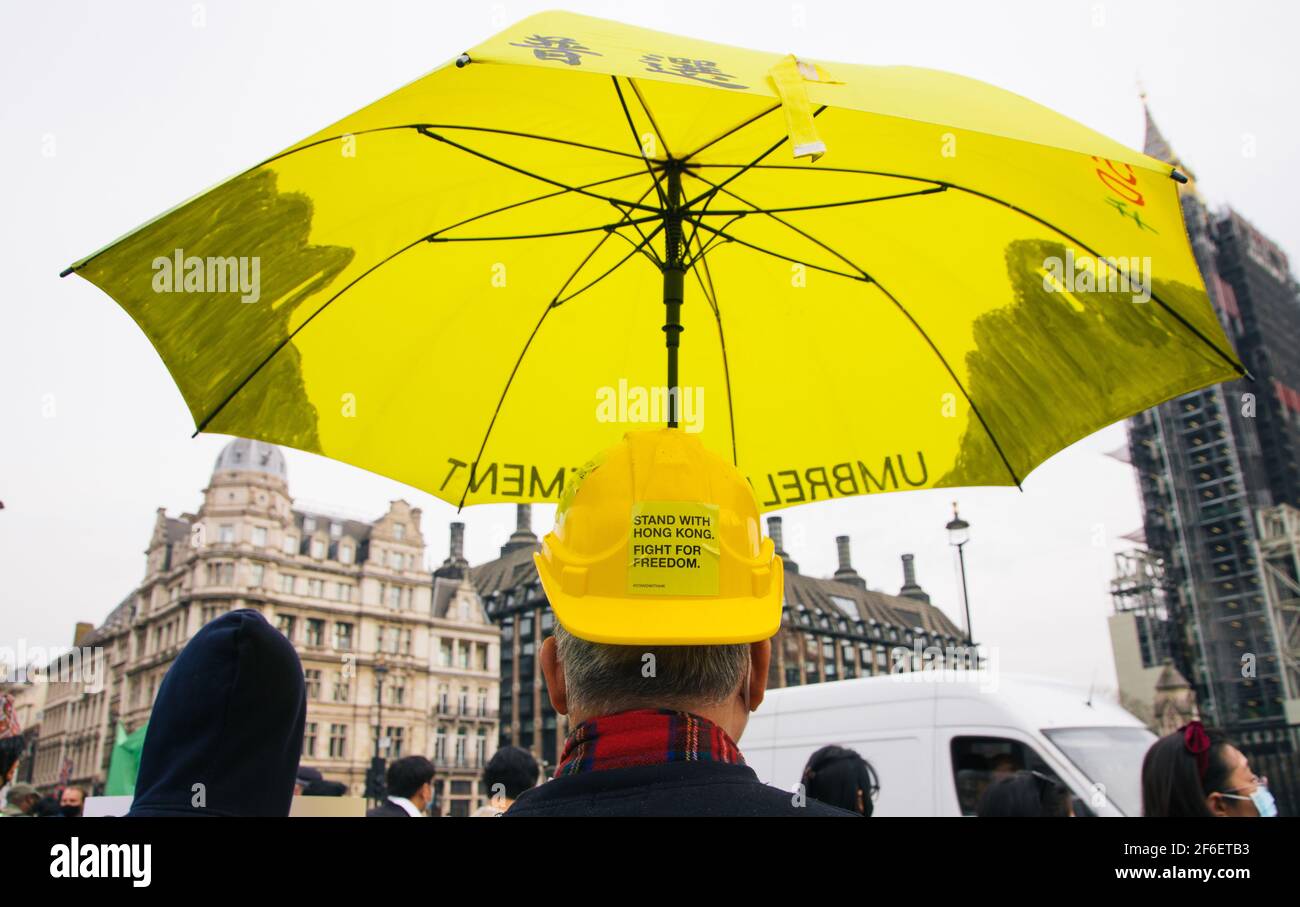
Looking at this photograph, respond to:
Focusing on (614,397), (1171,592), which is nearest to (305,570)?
(1171,592)

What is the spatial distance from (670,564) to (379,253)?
1.90 metres

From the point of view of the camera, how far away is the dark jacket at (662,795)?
47.0 inches

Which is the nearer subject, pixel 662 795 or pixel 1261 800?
pixel 662 795

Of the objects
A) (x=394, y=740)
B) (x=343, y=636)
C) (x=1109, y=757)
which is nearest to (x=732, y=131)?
(x=1109, y=757)

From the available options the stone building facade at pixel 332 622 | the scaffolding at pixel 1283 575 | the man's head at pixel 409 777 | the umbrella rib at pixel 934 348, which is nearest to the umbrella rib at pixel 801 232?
the umbrella rib at pixel 934 348

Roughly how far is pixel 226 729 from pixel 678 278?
192 centimetres

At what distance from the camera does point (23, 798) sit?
7.01m

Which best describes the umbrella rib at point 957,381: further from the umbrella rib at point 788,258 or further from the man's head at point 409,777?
the man's head at point 409,777

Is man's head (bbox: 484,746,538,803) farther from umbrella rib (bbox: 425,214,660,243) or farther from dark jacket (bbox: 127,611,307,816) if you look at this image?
dark jacket (bbox: 127,611,307,816)

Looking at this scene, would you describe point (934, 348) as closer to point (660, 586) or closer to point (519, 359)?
point (519, 359)

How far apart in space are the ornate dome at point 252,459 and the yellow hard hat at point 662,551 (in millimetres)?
62595

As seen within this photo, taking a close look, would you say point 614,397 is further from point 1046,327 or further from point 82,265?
point 82,265

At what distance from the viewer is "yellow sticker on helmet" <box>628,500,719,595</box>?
165 cm

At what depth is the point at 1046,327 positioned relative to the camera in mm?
3203
